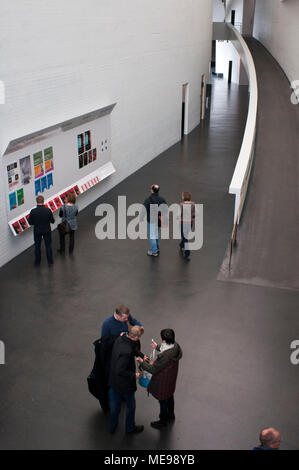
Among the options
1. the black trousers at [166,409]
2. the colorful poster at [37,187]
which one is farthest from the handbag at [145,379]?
the colorful poster at [37,187]

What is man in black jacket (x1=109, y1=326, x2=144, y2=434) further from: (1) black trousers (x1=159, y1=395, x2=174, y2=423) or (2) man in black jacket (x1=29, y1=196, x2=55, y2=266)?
(2) man in black jacket (x1=29, y1=196, x2=55, y2=266)

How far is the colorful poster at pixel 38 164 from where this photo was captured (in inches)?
358

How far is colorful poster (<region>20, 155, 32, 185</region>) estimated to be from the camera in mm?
8711

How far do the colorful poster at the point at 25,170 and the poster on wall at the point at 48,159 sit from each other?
59 centimetres

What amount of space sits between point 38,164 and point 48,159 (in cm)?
40

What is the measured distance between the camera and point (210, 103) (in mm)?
28984

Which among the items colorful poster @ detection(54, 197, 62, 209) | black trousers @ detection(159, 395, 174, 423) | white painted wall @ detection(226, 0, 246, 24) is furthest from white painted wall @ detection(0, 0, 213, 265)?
white painted wall @ detection(226, 0, 246, 24)

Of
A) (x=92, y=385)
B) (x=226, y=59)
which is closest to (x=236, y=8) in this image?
(x=226, y=59)

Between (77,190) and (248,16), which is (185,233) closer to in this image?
(77,190)

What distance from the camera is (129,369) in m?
4.72

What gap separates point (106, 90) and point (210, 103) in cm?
1805

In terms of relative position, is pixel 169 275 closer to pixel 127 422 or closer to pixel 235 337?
pixel 235 337

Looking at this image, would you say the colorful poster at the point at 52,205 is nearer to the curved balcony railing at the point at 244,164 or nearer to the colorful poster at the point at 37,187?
the colorful poster at the point at 37,187

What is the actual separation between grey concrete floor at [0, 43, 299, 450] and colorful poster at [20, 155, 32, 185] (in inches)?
52.0
